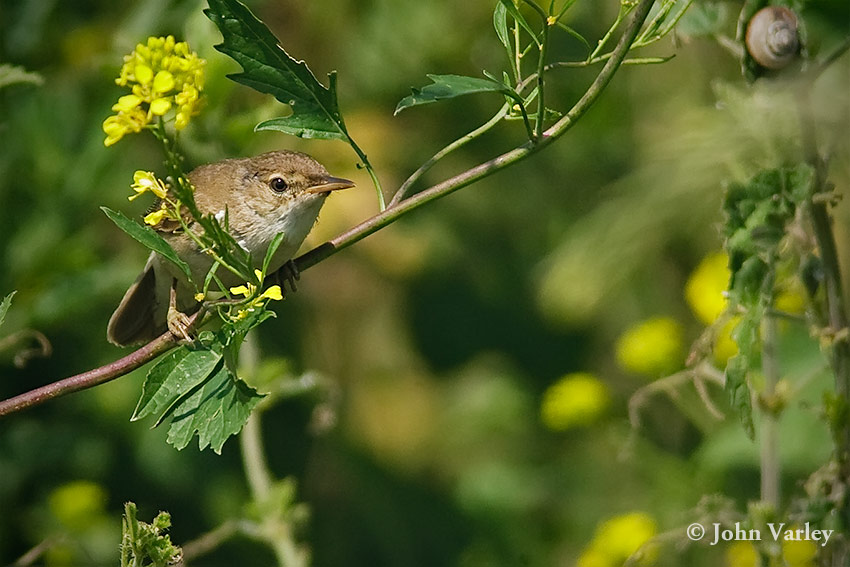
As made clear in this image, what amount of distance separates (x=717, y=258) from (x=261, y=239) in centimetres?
137

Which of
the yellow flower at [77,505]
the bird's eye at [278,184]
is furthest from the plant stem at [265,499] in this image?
the yellow flower at [77,505]

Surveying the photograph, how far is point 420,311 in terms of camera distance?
4902mm

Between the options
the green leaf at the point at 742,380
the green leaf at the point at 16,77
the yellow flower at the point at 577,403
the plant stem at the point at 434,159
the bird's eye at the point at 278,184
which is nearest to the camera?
the plant stem at the point at 434,159

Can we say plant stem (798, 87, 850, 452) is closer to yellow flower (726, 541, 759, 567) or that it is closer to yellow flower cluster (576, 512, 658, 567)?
yellow flower (726, 541, 759, 567)

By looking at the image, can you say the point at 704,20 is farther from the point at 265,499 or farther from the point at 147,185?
the point at 265,499

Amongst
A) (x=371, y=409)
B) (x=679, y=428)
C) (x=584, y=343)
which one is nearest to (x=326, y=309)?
(x=371, y=409)

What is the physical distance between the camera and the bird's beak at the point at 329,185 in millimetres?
2715

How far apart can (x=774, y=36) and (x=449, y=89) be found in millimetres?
726

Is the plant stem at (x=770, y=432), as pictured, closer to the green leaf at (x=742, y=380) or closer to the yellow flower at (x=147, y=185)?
the green leaf at (x=742, y=380)

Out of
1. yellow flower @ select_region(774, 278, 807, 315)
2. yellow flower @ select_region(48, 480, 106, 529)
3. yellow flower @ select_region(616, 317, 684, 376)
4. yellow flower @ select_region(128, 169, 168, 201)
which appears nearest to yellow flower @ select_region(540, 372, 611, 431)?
yellow flower @ select_region(616, 317, 684, 376)

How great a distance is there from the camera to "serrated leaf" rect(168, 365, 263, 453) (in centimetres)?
154

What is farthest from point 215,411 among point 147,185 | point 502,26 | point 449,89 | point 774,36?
point 774,36

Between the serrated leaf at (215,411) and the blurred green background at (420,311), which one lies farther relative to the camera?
the blurred green background at (420,311)

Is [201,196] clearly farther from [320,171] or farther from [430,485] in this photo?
[430,485]
